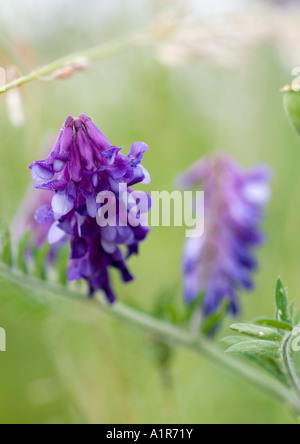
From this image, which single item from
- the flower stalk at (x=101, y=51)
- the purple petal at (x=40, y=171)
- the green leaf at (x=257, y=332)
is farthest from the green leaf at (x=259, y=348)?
the flower stalk at (x=101, y=51)

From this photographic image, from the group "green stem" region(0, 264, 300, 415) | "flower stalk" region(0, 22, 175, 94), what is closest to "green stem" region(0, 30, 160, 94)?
"flower stalk" region(0, 22, 175, 94)

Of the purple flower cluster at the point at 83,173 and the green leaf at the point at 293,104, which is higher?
the green leaf at the point at 293,104

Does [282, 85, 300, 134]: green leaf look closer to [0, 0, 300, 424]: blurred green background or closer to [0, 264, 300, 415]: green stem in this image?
[0, 264, 300, 415]: green stem

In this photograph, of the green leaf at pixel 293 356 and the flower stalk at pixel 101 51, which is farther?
the flower stalk at pixel 101 51

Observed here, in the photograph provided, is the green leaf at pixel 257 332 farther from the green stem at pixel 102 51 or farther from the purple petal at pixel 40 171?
the green stem at pixel 102 51
